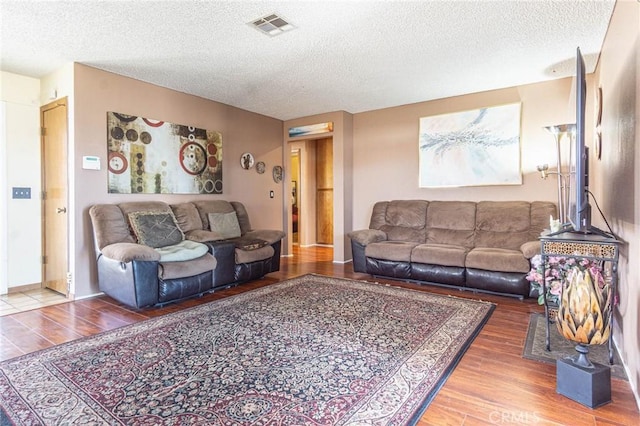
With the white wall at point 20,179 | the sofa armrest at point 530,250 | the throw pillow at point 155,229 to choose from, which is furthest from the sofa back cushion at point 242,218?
the sofa armrest at point 530,250

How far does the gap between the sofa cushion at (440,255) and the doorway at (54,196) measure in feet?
13.3

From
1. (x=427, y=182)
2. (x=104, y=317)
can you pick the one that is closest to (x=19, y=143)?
(x=104, y=317)

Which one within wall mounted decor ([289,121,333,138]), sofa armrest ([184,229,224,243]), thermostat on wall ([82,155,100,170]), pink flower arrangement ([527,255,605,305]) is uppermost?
wall mounted decor ([289,121,333,138])

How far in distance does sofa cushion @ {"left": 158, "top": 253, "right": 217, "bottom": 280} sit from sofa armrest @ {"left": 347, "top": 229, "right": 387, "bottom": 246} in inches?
74.7

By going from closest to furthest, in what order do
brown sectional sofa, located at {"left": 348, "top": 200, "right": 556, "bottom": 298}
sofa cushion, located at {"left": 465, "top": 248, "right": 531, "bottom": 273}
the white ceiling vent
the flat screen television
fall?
the flat screen television
the white ceiling vent
sofa cushion, located at {"left": 465, "top": 248, "right": 531, "bottom": 273}
brown sectional sofa, located at {"left": 348, "top": 200, "right": 556, "bottom": 298}

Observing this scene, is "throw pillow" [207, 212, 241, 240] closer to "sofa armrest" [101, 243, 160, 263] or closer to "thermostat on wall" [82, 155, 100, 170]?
"sofa armrest" [101, 243, 160, 263]

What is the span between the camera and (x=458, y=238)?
4.62 meters

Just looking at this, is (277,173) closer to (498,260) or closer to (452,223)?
(452,223)

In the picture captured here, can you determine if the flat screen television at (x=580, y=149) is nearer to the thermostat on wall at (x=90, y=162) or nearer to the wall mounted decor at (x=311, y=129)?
the wall mounted decor at (x=311, y=129)

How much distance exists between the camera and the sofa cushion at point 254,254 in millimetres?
4242

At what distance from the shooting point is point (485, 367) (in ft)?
7.19

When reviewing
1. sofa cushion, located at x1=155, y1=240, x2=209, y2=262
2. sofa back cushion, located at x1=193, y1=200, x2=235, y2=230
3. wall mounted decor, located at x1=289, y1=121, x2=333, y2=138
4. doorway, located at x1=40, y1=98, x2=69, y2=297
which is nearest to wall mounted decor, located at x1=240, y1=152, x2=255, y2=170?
sofa back cushion, located at x1=193, y1=200, x2=235, y2=230

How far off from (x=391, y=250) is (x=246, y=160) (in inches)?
112

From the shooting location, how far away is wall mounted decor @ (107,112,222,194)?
13.3 feet
